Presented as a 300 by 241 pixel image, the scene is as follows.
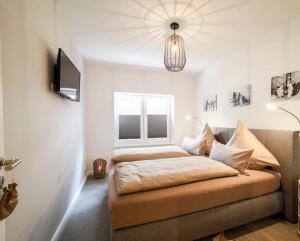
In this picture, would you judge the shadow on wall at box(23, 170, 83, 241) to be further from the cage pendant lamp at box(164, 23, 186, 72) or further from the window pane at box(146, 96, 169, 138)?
the window pane at box(146, 96, 169, 138)

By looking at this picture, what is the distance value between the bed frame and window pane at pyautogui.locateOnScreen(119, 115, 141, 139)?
8.47 ft

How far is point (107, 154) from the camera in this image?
3605 millimetres

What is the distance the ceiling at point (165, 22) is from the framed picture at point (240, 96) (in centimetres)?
74

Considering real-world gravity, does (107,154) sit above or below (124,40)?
below

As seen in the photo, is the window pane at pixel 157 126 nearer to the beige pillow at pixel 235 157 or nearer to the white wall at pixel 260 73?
the white wall at pixel 260 73

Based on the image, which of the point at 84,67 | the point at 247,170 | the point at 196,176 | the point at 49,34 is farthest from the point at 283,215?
the point at 84,67

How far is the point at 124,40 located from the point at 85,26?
0.60 m

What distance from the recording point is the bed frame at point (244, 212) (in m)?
1.31

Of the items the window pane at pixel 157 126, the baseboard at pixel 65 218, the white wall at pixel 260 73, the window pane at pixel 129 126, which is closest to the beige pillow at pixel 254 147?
the white wall at pixel 260 73

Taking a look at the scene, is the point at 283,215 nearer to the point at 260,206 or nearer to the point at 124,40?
the point at 260,206

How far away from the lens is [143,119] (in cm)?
395

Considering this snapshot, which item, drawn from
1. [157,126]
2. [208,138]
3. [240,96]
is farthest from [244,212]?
[157,126]

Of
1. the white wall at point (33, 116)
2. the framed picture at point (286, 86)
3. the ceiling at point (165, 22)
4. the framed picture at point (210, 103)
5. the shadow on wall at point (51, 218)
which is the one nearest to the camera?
the white wall at point (33, 116)

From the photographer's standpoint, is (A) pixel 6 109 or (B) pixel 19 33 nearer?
(A) pixel 6 109
